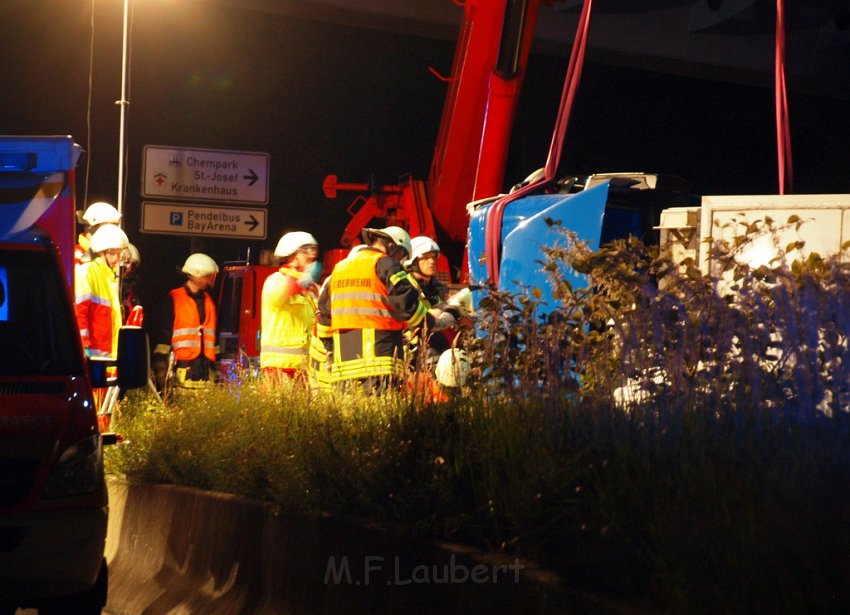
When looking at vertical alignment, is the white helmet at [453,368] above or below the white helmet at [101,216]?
below

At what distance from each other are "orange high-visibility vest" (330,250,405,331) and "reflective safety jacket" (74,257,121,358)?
7.41ft

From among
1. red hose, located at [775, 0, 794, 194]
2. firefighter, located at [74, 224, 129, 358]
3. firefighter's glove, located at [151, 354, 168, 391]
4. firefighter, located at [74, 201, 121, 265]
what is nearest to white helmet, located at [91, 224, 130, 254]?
firefighter, located at [74, 224, 129, 358]

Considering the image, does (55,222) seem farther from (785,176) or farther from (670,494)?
(670,494)

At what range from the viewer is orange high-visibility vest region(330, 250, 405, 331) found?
30.1 ft

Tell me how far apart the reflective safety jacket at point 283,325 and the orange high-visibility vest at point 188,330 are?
3529 mm

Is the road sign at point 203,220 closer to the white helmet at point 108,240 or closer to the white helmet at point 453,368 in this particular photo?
the white helmet at point 108,240

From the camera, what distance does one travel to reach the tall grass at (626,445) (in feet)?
13.0

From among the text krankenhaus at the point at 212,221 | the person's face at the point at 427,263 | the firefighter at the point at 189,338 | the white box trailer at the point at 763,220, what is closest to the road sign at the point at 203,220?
the text krankenhaus at the point at 212,221

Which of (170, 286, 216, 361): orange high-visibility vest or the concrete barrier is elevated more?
(170, 286, 216, 361): orange high-visibility vest

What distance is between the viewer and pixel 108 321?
427 inches

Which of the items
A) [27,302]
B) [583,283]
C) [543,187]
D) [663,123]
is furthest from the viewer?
[663,123]

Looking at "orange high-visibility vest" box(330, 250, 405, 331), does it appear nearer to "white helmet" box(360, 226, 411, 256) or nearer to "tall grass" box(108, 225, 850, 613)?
"white helmet" box(360, 226, 411, 256)

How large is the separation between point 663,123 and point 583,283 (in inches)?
802

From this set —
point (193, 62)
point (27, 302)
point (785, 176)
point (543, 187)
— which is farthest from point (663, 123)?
point (27, 302)
